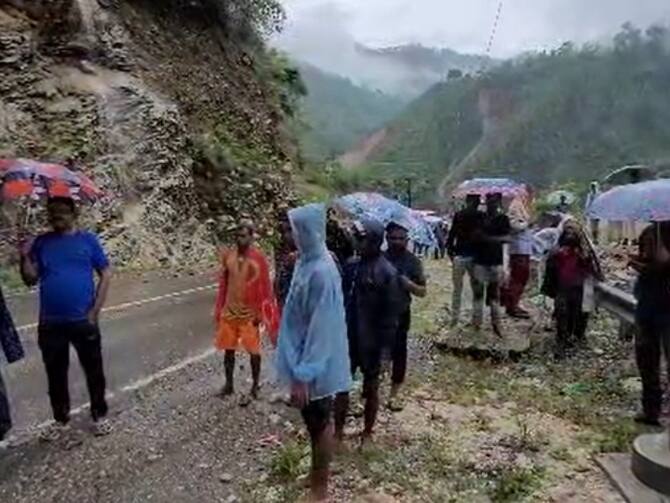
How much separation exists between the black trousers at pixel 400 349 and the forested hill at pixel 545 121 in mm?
49812

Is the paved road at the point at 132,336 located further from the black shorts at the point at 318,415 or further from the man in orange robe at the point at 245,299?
the black shorts at the point at 318,415

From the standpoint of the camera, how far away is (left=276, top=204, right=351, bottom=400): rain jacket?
469 cm

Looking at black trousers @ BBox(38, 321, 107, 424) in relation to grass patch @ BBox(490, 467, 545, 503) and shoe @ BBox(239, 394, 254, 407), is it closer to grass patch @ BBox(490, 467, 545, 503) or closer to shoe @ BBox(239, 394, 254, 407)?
shoe @ BBox(239, 394, 254, 407)

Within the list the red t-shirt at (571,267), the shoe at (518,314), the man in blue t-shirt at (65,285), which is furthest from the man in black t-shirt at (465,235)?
the man in blue t-shirt at (65,285)

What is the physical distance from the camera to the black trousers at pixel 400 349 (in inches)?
274

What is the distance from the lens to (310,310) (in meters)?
4.73

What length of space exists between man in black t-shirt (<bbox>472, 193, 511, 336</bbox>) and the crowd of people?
8.96ft

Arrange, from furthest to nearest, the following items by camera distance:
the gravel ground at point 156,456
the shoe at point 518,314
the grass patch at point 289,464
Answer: the shoe at point 518,314
the grass patch at point 289,464
the gravel ground at point 156,456

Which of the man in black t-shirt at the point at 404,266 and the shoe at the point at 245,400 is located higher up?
the man in black t-shirt at the point at 404,266

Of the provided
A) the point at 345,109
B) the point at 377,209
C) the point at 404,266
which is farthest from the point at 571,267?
the point at 345,109

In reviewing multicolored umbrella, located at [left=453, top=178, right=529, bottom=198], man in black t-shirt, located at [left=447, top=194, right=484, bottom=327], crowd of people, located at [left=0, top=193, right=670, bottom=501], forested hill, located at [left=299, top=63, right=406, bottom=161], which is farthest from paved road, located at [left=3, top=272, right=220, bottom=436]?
forested hill, located at [left=299, top=63, right=406, bottom=161]

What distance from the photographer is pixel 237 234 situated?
7.25 metres

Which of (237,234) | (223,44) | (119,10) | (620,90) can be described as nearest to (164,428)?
(237,234)

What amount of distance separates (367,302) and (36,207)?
40.5 feet
